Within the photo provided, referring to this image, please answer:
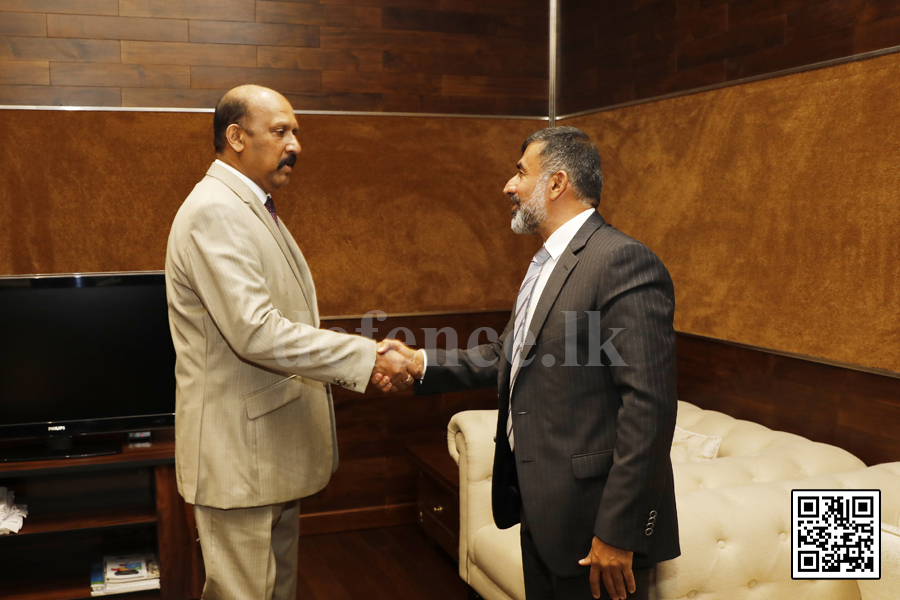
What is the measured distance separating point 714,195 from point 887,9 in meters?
0.92

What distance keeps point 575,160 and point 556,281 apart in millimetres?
315

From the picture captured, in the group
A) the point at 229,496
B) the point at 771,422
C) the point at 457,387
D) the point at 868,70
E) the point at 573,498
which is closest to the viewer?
the point at 573,498

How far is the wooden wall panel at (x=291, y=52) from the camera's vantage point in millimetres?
3371

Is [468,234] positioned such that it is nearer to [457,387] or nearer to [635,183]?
[635,183]

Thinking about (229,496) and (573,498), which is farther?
(229,496)

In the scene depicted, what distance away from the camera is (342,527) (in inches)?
155

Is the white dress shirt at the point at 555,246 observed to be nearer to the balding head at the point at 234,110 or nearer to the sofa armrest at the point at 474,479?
the balding head at the point at 234,110

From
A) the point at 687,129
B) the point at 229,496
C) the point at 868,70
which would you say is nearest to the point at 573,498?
the point at 229,496

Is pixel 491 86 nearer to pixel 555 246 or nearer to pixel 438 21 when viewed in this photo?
pixel 438 21

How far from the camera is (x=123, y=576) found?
303 cm

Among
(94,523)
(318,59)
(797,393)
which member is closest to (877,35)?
(797,393)

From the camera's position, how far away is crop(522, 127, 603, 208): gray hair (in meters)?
1.83

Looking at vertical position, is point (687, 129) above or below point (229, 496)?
above

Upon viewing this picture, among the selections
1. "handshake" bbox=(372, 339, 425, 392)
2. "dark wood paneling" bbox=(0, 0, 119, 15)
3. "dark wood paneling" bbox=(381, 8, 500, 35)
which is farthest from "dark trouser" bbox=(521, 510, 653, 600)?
"dark wood paneling" bbox=(0, 0, 119, 15)
